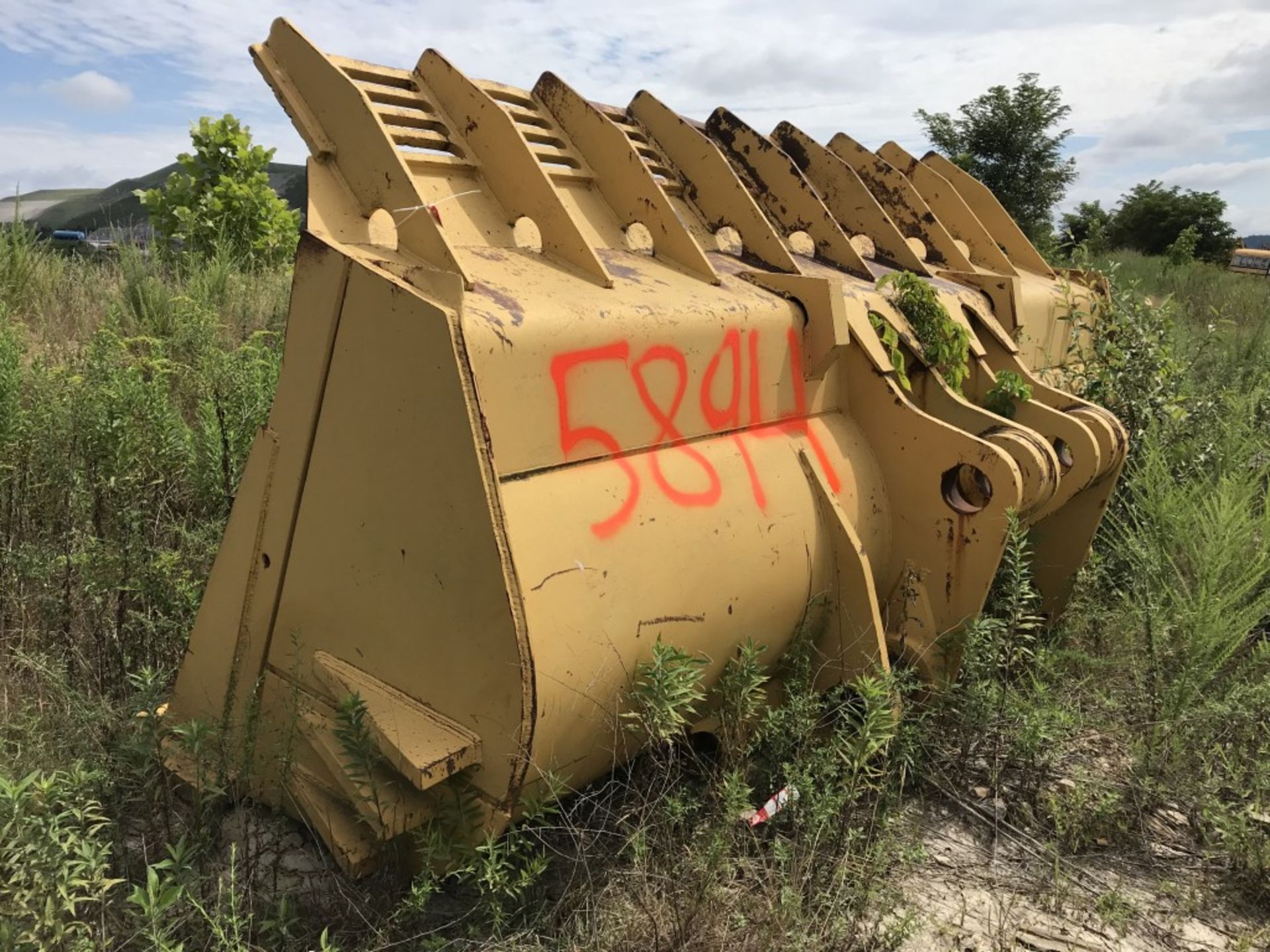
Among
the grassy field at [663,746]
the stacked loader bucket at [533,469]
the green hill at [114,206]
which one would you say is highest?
the green hill at [114,206]

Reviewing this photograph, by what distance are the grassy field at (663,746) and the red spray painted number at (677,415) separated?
395mm

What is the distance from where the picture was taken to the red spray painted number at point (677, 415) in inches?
76.8

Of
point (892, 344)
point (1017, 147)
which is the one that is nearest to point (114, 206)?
point (892, 344)

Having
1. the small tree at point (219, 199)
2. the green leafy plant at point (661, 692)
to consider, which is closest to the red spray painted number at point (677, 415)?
the green leafy plant at point (661, 692)

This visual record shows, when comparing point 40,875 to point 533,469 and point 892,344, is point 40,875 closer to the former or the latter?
point 533,469

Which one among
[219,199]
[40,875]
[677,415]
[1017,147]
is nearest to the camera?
[40,875]

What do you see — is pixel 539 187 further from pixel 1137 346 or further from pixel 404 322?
pixel 1137 346

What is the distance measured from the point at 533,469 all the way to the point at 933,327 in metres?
1.73

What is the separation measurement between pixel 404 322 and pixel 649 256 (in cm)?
107

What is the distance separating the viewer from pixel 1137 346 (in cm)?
432

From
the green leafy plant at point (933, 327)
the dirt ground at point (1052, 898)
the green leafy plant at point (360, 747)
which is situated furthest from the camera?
the green leafy plant at point (933, 327)

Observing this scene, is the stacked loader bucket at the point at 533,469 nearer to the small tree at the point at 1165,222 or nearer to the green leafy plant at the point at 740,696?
the green leafy plant at the point at 740,696

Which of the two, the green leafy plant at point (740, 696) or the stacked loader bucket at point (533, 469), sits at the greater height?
the stacked loader bucket at point (533, 469)

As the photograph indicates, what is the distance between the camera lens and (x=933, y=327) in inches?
118
